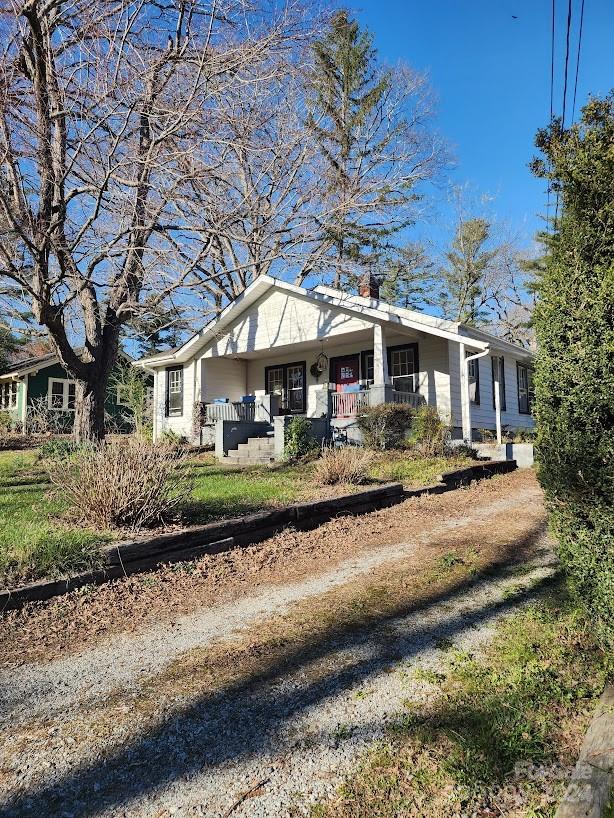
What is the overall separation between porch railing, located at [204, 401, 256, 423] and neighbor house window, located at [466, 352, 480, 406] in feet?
22.5

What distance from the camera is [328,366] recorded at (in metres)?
17.8

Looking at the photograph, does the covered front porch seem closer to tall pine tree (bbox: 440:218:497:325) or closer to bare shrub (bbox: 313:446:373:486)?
bare shrub (bbox: 313:446:373:486)

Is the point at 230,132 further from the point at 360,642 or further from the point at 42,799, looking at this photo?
the point at 42,799

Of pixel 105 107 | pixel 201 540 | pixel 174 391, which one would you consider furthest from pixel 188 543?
pixel 174 391

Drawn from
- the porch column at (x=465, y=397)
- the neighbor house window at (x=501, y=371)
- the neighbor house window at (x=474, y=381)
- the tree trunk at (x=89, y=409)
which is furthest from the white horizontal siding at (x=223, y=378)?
the neighbor house window at (x=501, y=371)

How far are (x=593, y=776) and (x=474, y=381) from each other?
14987 millimetres

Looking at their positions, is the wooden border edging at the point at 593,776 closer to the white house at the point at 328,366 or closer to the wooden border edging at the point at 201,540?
the wooden border edging at the point at 201,540

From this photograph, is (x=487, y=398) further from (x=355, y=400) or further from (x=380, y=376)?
(x=355, y=400)

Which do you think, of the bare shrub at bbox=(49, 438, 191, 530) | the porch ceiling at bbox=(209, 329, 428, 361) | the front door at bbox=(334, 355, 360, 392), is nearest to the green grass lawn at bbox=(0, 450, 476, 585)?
the bare shrub at bbox=(49, 438, 191, 530)

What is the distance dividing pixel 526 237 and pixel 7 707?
34.8m

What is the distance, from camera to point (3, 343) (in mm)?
31344

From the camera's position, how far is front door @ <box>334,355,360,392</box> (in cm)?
1722

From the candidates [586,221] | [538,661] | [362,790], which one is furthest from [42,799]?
[586,221]

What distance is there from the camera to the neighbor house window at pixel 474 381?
1587cm
